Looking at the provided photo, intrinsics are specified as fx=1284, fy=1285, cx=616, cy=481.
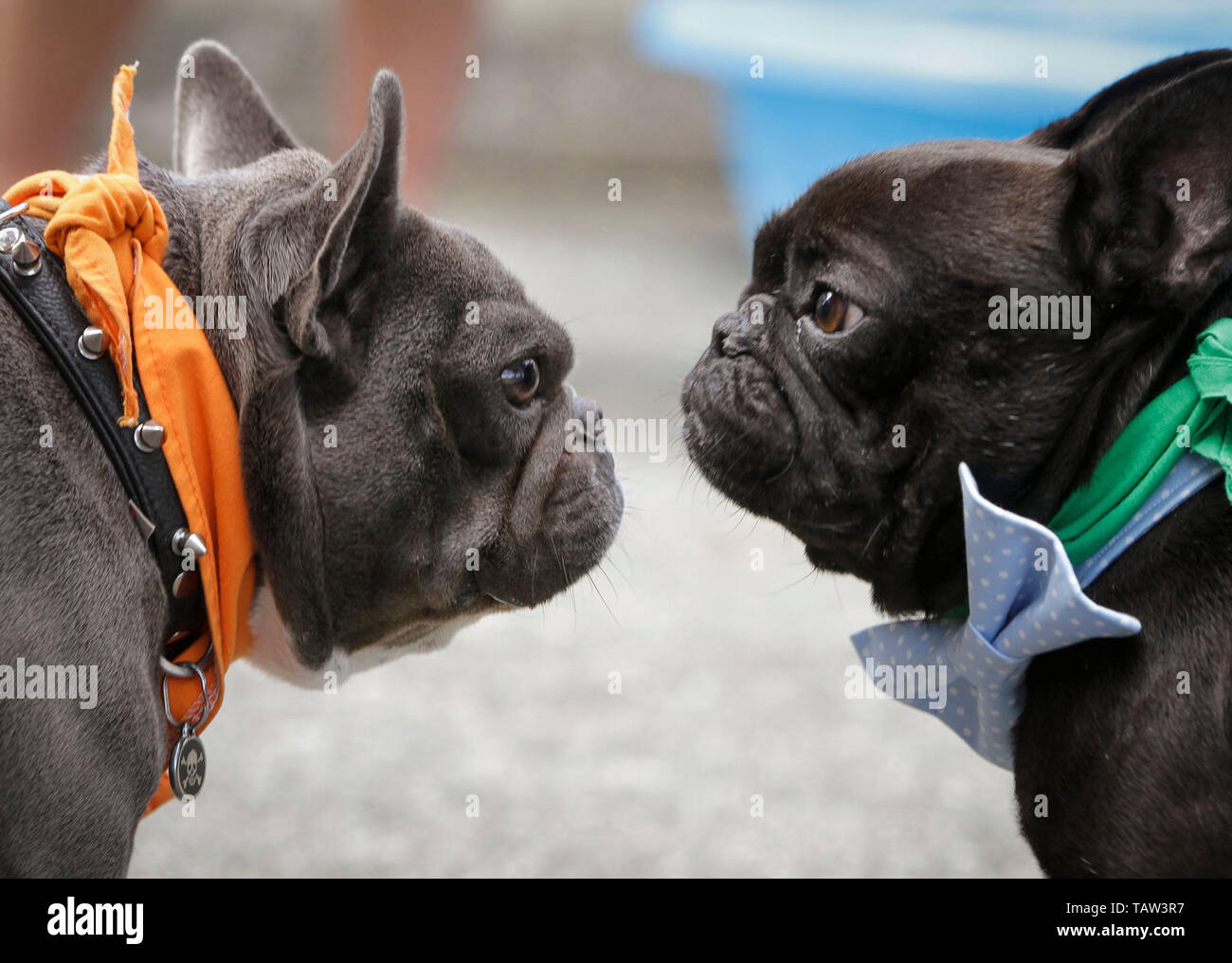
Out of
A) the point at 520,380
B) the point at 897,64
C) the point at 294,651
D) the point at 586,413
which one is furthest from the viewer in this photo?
the point at 897,64

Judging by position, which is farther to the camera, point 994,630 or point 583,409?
point 583,409

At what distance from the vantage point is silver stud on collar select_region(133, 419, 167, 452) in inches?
88.1

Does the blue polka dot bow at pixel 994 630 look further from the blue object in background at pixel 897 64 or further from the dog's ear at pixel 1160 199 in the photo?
the blue object in background at pixel 897 64

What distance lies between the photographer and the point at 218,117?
3271 millimetres

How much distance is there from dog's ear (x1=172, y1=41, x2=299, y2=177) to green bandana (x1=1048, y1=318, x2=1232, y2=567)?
2127 millimetres

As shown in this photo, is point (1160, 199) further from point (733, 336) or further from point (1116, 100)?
point (733, 336)

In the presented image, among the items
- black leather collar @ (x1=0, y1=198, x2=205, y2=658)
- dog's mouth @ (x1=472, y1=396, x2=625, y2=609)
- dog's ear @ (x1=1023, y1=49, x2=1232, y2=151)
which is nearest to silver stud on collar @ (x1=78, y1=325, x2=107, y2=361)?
black leather collar @ (x1=0, y1=198, x2=205, y2=658)

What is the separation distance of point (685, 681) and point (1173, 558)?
117 inches

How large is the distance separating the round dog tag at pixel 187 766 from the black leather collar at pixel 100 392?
39 centimetres

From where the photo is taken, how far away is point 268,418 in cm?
245

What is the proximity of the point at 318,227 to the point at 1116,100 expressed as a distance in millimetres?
1659

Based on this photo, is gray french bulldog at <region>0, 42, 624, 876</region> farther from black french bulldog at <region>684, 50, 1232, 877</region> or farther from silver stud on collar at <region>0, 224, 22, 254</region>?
black french bulldog at <region>684, 50, 1232, 877</region>

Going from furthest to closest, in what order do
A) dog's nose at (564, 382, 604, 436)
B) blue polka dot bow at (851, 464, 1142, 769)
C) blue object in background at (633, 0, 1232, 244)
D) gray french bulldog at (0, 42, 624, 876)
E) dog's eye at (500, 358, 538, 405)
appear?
blue object in background at (633, 0, 1232, 244) → dog's nose at (564, 382, 604, 436) → dog's eye at (500, 358, 538, 405) → blue polka dot bow at (851, 464, 1142, 769) → gray french bulldog at (0, 42, 624, 876)

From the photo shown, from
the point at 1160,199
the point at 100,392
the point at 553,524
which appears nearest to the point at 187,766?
the point at 100,392
